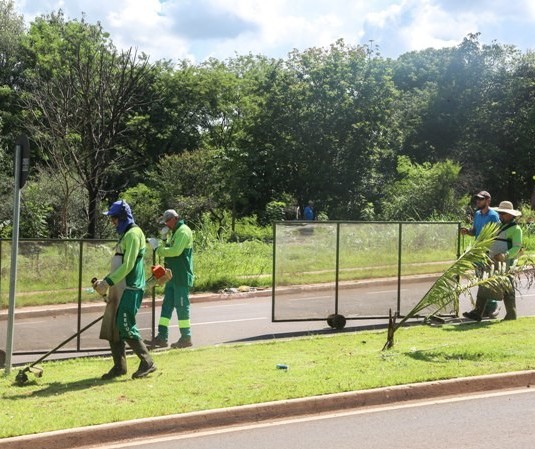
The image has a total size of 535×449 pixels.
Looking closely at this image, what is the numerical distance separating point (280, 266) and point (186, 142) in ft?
126

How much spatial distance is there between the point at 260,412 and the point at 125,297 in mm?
2146

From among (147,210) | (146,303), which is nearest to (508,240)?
(146,303)

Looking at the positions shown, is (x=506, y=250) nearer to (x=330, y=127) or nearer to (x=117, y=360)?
(x=117, y=360)

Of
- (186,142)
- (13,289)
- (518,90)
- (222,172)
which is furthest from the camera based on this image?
(186,142)

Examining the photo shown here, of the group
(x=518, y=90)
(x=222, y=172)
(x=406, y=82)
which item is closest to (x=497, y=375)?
(x=222, y=172)

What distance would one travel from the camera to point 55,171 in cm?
2619

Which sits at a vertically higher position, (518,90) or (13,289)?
(518,90)

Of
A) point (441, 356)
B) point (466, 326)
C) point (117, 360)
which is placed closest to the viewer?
point (117, 360)

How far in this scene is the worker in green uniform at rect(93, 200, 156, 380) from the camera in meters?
7.96

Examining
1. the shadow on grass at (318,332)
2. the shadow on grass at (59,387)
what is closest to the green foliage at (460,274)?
the shadow on grass at (318,332)

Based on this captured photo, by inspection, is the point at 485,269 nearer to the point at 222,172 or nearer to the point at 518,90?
the point at 222,172

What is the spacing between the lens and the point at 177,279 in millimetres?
10375

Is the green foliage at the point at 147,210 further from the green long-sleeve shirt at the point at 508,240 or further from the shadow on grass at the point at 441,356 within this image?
the shadow on grass at the point at 441,356

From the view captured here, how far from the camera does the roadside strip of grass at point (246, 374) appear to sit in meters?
6.66
